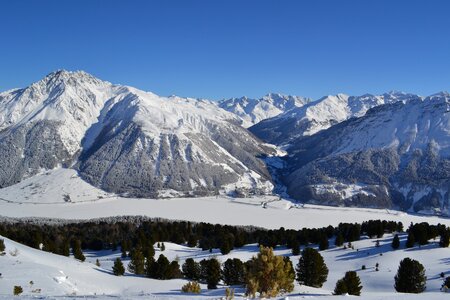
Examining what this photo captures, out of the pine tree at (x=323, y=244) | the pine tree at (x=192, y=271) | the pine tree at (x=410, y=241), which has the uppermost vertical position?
the pine tree at (x=410, y=241)

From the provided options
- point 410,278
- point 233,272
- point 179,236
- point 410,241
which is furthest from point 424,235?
point 179,236

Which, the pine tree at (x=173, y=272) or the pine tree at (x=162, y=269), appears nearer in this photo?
the pine tree at (x=162, y=269)

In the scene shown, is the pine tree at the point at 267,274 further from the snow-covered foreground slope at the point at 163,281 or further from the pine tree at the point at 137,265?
the pine tree at the point at 137,265

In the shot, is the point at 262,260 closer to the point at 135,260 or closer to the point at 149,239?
the point at 135,260

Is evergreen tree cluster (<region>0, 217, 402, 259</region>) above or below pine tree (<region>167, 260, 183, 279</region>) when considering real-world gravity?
above

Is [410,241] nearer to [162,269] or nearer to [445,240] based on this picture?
[445,240]

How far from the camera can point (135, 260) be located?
87188mm

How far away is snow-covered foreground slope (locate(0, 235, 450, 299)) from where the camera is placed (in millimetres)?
50531

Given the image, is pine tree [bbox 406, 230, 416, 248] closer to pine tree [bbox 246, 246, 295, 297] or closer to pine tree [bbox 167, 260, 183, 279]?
pine tree [bbox 167, 260, 183, 279]

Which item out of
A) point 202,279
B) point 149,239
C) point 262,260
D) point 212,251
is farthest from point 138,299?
point 149,239

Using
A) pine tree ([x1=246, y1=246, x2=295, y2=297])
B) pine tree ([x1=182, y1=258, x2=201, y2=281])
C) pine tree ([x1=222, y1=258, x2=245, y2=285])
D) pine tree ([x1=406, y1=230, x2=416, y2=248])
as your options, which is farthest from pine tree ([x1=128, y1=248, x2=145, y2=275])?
pine tree ([x1=406, y1=230, x2=416, y2=248])

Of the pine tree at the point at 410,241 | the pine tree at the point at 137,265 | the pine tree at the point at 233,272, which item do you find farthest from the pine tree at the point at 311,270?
the pine tree at the point at 410,241

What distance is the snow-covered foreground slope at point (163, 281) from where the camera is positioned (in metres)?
50.5

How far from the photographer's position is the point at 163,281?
71312 millimetres
